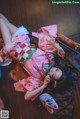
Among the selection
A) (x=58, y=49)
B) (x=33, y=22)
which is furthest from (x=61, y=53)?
(x=33, y=22)

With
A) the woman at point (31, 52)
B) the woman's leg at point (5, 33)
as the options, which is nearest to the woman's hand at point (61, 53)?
the woman at point (31, 52)

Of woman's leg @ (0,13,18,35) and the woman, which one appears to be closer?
the woman

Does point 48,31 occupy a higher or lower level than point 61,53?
higher

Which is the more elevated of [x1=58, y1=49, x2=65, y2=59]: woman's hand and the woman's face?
[x1=58, y1=49, x2=65, y2=59]: woman's hand

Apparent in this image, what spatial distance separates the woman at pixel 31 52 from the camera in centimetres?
106

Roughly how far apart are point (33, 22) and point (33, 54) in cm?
20

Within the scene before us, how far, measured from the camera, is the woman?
1.06 metres

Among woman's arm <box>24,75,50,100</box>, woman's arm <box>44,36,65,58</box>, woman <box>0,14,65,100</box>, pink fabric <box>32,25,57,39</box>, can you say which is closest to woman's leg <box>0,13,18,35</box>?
woman <box>0,14,65,100</box>

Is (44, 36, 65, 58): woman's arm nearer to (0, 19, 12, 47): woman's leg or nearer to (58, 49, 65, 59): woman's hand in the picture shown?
A: (58, 49, 65, 59): woman's hand

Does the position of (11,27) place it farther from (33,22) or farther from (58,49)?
(58,49)

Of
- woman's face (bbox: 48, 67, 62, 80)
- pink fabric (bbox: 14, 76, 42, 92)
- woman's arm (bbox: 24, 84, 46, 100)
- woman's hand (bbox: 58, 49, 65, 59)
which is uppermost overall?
woman's hand (bbox: 58, 49, 65, 59)

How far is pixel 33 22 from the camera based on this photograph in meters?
1.18

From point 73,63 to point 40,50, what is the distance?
194 mm

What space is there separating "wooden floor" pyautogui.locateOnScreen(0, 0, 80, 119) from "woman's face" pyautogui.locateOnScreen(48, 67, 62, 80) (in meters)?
0.12
